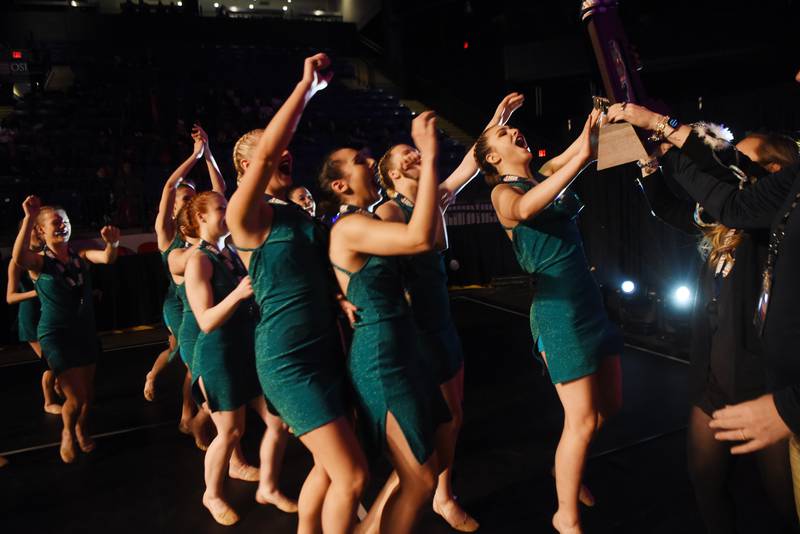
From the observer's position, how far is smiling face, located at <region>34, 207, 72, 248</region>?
335cm

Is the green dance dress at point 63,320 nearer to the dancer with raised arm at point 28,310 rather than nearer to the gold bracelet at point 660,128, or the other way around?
the dancer with raised arm at point 28,310

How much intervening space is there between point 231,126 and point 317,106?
9.06ft

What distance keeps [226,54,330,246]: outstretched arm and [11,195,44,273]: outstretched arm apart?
218 centimetres

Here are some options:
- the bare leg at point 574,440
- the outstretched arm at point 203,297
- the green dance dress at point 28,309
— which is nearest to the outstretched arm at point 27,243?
the green dance dress at point 28,309

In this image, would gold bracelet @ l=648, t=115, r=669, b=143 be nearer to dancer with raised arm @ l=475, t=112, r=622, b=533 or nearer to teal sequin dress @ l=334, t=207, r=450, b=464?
dancer with raised arm @ l=475, t=112, r=622, b=533

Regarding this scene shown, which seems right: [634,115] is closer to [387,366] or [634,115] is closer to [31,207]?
[387,366]

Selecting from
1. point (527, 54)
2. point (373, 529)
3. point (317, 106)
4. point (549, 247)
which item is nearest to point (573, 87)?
point (527, 54)

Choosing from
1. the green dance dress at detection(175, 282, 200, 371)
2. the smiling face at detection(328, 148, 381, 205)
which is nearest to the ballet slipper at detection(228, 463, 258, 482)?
the green dance dress at detection(175, 282, 200, 371)

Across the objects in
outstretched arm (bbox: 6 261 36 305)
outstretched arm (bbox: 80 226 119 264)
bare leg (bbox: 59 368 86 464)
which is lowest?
bare leg (bbox: 59 368 86 464)

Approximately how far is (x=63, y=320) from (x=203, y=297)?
4.97 ft

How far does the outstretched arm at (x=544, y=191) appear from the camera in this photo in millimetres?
2057

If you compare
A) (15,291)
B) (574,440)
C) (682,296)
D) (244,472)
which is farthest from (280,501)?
(682,296)

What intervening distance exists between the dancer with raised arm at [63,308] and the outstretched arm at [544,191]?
238 cm

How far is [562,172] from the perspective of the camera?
2047mm
